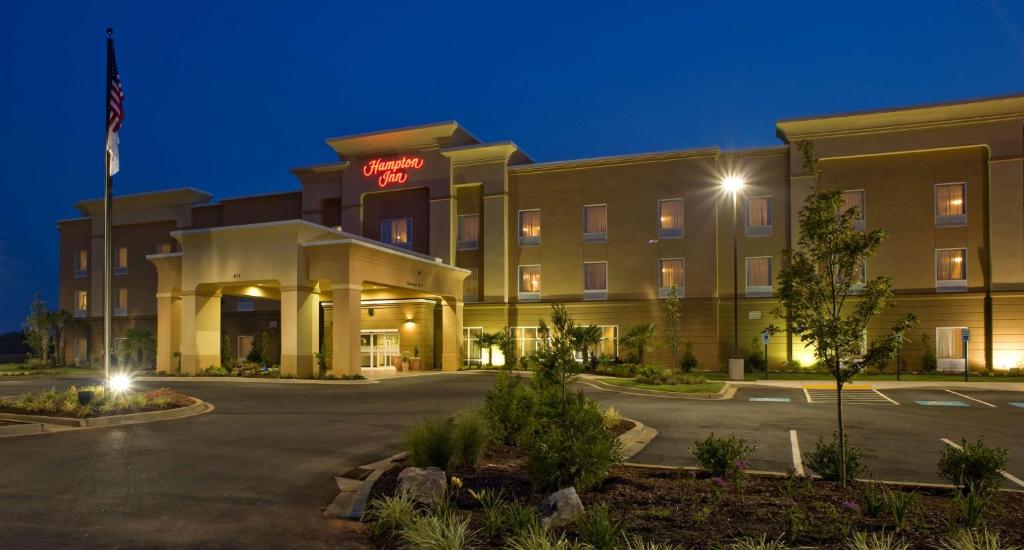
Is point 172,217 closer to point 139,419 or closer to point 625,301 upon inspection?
point 625,301

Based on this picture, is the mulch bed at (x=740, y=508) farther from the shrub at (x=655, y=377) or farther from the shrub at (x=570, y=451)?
the shrub at (x=655, y=377)

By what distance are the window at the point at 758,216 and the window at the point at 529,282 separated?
40.8ft

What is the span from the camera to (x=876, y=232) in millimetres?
9625

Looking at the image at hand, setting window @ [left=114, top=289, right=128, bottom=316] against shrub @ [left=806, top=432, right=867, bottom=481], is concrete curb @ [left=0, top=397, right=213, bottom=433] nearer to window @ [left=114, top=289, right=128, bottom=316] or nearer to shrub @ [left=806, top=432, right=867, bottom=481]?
shrub @ [left=806, top=432, right=867, bottom=481]

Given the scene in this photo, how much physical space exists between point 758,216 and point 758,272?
3.13 metres

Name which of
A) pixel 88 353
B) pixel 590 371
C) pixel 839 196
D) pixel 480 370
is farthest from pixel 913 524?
pixel 88 353

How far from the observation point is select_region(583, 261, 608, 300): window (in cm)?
4338

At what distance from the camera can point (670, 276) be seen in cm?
4212

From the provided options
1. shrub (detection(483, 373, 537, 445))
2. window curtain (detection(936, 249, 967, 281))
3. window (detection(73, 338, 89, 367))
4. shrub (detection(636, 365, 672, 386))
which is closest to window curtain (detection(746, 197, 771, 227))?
window curtain (detection(936, 249, 967, 281))

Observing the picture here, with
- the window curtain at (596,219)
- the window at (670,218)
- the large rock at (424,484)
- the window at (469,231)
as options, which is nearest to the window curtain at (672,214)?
the window at (670,218)

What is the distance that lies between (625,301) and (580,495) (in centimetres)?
3410

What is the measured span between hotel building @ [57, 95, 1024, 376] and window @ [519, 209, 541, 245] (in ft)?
0.45

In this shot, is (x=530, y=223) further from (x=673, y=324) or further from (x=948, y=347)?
(x=948, y=347)

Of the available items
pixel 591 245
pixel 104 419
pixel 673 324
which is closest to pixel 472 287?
pixel 591 245
